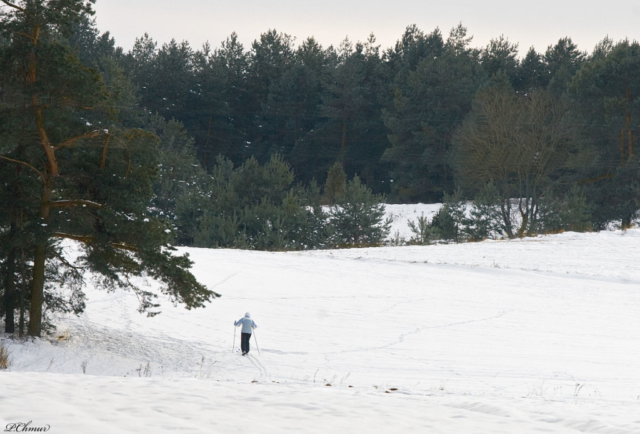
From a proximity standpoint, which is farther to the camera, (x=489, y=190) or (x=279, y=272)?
(x=489, y=190)

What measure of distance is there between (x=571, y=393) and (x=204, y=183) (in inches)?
1391

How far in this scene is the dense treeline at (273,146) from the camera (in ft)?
44.5

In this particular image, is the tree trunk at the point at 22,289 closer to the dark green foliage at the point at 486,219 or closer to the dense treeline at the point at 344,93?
the dark green foliage at the point at 486,219

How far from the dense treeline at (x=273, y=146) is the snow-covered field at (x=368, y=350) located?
1.90 meters

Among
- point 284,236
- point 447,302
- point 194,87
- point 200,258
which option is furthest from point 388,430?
point 194,87

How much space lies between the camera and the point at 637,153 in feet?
153

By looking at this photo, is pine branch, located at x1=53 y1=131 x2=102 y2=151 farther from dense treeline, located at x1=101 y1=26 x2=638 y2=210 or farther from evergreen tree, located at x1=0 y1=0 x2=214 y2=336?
dense treeline, located at x1=101 y1=26 x2=638 y2=210

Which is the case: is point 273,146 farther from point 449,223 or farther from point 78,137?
point 78,137

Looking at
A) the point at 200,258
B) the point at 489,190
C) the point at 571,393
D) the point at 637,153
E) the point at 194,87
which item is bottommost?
the point at 571,393

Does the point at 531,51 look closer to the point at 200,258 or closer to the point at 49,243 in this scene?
the point at 200,258

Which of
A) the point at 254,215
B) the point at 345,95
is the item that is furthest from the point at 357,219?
the point at 345,95
